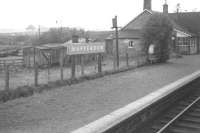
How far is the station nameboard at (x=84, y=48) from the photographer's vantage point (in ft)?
52.1

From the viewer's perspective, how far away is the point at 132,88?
13805mm

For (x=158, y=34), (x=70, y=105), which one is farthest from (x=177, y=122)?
(x=158, y=34)

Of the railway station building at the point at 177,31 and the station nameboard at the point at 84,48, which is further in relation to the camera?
the railway station building at the point at 177,31

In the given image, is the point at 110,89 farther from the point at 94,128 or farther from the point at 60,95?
the point at 94,128

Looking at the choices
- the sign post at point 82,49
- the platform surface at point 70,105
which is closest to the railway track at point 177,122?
the platform surface at point 70,105

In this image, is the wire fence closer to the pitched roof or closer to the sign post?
the sign post

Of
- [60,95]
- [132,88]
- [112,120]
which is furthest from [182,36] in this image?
[112,120]

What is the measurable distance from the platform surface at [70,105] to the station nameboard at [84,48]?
1.93 meters

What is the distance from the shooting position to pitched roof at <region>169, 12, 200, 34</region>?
150 ft

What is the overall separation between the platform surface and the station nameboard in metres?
1.93

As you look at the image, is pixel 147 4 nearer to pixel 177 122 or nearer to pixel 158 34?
pixel 158 34

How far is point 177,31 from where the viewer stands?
40.3 m

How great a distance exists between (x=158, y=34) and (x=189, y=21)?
23704 millimetres

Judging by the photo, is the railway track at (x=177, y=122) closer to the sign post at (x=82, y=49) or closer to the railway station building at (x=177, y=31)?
the sign post at (x=82, y=49)
